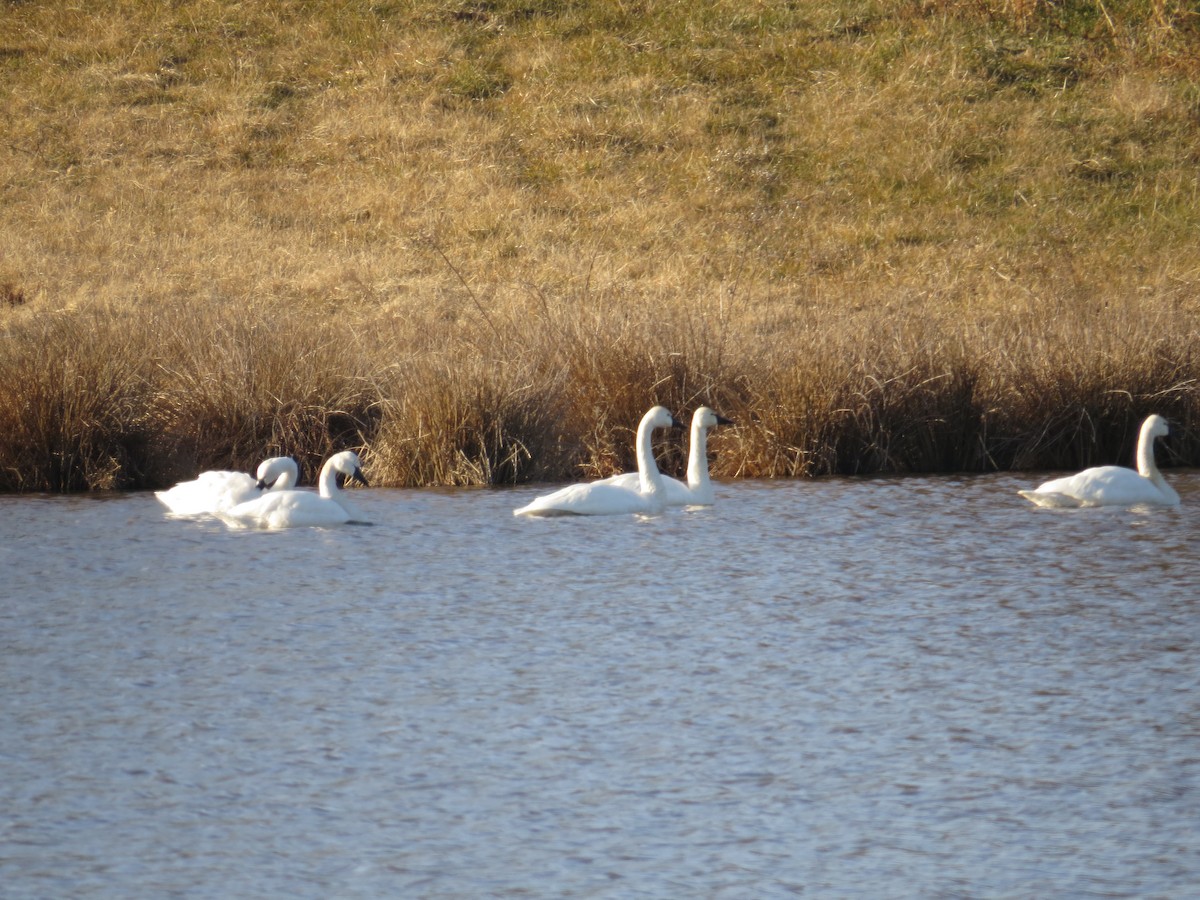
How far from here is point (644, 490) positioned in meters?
10.2

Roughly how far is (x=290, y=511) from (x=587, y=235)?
516 inches

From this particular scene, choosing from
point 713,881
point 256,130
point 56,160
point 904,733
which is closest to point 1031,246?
point 256,130

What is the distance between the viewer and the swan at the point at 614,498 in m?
9.88

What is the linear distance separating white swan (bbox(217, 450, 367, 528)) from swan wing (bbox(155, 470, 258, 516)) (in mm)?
67

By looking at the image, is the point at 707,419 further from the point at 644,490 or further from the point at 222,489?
the point at 222,489

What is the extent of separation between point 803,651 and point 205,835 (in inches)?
A: 109

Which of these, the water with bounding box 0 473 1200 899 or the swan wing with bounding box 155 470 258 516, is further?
the swan wing with bounding box 155 470 258 516

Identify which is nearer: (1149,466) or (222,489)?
(222,489)

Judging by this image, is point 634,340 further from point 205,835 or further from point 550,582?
point 205,835

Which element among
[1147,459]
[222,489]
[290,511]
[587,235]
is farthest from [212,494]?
[587,235]

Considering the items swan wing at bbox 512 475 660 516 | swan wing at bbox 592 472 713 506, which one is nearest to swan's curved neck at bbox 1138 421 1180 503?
swan wing at bbox 592 472 713 506

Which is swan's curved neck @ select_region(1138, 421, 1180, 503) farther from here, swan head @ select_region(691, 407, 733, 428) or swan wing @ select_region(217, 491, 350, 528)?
swan wing @ select_region(217, 491, 350, 528)

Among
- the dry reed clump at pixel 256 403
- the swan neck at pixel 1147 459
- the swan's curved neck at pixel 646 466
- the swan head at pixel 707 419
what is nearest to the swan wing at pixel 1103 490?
the swan neck at pixel 1147 459

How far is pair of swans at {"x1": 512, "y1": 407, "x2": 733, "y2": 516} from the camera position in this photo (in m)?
9.91
